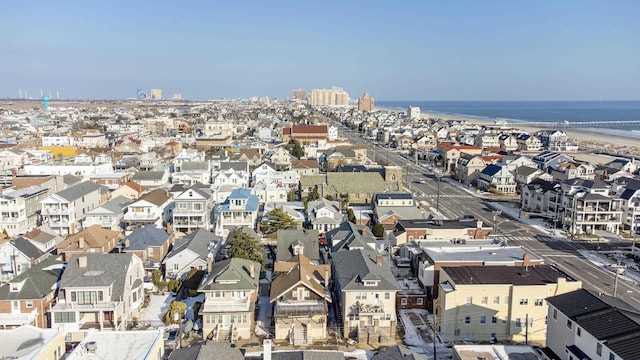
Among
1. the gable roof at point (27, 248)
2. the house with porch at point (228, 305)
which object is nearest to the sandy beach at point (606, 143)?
the house with porch at point (228, 305)

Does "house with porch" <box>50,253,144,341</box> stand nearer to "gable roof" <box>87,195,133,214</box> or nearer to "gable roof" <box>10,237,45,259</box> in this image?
"gable roof" <box>10,237,45,259</box>

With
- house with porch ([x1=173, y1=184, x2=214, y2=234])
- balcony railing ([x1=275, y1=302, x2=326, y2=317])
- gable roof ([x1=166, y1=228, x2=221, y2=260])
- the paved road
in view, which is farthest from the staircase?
the paved road

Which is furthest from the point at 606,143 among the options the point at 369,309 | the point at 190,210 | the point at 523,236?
the point at 369,309

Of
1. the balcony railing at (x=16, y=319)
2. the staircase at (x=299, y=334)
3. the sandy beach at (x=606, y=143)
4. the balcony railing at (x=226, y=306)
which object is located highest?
the sandy beach at (x=606, y=143)

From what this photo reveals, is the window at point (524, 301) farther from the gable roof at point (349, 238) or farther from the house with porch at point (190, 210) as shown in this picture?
the house with porch at point (190, 210)

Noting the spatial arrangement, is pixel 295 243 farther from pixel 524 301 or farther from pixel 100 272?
pixel 524 301
